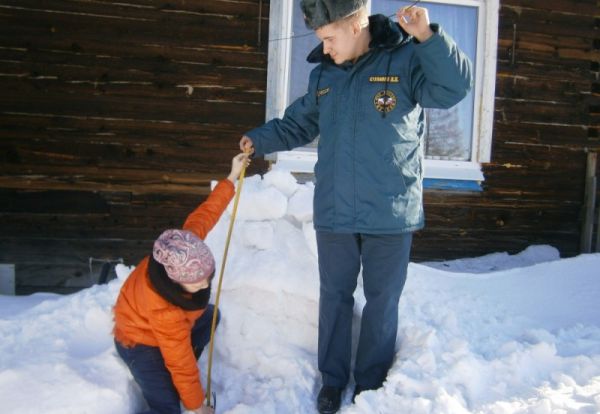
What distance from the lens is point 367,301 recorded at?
7.93ft

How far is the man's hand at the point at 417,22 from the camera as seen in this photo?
1.92 m

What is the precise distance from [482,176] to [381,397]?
312 cm

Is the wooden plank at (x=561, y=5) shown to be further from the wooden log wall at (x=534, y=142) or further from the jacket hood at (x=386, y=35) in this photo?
the jacket hood at (x=386, y=35)

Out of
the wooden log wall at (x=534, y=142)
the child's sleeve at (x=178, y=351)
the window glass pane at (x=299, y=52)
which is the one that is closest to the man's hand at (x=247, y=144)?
the child's sleeve at (x=178, y=351)

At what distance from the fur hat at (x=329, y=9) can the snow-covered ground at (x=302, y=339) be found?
127 centimetres

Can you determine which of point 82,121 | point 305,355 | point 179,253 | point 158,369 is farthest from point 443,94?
point 82,121

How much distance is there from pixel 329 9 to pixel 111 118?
2770 millimetres

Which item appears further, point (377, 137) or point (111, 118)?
point (111, 118)

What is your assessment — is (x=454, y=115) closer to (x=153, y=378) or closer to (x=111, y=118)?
(x=111, y=118)

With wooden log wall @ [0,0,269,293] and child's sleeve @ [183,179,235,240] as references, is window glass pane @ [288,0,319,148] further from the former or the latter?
child's sleeve @ [183,179,235,240]

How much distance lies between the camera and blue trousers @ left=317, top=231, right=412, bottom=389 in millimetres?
2320

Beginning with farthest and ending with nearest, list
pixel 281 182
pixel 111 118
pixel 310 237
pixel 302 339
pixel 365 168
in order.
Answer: pixel 111 118
pixel 281 182
pixel 310 237
pixel 302 339
pixel 365 168

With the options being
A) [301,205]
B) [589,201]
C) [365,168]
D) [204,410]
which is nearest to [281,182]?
[301,205]

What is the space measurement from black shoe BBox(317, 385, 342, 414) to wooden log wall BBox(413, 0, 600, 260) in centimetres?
271
